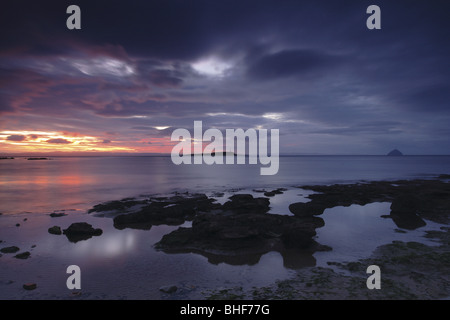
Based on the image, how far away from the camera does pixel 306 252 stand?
17984mm

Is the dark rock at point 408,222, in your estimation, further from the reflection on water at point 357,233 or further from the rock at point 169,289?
the rock at point 169,289

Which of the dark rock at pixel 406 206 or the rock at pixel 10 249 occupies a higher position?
the dark rock at pixel 406 206

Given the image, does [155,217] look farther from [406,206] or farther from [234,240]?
[406,206]

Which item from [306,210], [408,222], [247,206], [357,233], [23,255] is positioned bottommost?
[357,233]

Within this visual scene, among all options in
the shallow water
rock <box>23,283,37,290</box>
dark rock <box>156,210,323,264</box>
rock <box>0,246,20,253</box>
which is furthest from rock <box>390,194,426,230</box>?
rock <box>0,246,20,253</box>

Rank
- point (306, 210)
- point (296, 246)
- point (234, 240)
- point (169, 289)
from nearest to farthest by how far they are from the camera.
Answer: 1. point (169, 289)
2. point (296, 246)
3. point (234, 240)
4. point (306, 210)

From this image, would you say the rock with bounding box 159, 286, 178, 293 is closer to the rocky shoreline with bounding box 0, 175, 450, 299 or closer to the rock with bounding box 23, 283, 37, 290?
the rocky shoreline with bounding box 0, 175, 450, 299

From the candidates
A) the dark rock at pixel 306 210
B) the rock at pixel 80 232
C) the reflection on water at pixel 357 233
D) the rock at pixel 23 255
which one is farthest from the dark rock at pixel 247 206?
the rock at pixel 23 255

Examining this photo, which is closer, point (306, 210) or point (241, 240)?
point (241, 240)

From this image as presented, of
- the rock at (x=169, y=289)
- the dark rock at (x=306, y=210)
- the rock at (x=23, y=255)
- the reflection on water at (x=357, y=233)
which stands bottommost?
the reflection on water at (x=357, y=233)

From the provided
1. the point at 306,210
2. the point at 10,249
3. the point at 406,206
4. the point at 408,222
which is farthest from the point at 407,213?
the point at 10,249

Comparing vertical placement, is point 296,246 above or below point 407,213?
below
